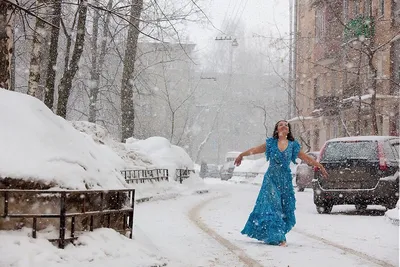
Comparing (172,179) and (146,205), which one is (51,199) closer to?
(146,205)

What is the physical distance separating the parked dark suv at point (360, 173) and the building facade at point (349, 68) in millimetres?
9452

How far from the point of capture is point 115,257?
23.6 ft

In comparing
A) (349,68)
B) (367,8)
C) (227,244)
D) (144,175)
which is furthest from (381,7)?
(227,244)

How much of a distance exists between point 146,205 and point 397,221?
24.3 feet

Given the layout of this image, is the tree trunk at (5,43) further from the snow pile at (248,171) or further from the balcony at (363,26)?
the snow pile at (248,171)

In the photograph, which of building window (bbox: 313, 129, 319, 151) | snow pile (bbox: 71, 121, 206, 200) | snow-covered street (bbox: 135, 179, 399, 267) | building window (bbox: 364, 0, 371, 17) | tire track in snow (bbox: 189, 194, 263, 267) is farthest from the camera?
building window (bbox: 313, 129, 319, 151)

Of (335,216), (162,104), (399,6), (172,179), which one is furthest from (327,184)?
(162,104)

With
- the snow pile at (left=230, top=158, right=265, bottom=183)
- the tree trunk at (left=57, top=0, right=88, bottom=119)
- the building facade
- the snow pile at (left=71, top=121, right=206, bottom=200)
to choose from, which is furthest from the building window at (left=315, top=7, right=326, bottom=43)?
the tree trunk at (left=57, top=0, right=88, bottom=119)

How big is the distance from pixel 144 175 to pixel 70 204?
1536 cm

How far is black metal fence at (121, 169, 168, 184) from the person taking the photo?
2056 cm

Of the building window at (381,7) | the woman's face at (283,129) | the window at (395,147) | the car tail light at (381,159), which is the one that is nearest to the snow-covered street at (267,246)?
the car tail light at (381,159)

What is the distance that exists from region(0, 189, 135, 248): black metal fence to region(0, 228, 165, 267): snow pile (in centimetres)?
12

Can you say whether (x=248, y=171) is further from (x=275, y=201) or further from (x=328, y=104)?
(x=275, y=201)

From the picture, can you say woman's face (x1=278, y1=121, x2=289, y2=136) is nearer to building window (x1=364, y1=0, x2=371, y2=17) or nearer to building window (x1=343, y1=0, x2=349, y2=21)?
building window (x1=364, y1=0, x2=371, y2=17)
